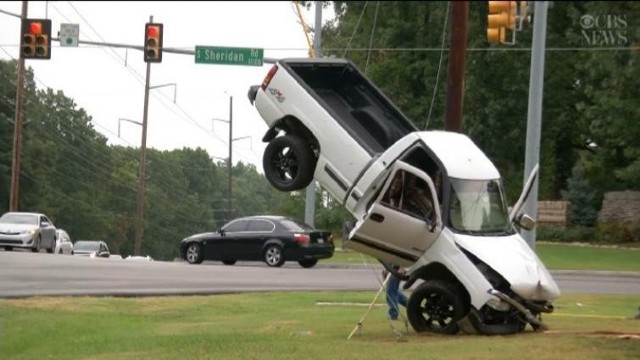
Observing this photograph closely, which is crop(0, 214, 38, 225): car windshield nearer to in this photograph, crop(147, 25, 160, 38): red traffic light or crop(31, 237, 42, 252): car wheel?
crop(31, 237, 42, 252): car wheel

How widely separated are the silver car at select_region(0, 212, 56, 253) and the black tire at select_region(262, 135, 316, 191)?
69.9ft

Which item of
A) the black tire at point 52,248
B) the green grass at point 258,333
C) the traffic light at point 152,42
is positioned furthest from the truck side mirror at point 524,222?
the black tire at point 52,248

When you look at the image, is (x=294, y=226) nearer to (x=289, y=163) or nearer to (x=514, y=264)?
(x=289, y=163)

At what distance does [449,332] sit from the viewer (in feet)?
53.8

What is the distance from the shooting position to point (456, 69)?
20547 mm

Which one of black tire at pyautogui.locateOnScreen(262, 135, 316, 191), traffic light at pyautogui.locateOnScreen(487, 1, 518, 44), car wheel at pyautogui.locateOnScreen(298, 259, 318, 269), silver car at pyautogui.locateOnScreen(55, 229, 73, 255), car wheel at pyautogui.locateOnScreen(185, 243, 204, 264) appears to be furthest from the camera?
silver car at pyautogui.locateOnScreen(55, 229, 73, 255)

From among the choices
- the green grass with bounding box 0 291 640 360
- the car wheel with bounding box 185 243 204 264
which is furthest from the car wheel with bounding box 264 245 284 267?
the green grass with bounding box 0 291 640 360

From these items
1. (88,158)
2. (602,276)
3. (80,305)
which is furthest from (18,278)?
(88,158)

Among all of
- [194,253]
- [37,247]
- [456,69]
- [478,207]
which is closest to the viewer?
[478,207]

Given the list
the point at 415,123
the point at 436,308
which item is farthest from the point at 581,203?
the point at 436,308

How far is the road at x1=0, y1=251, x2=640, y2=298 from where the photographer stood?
23562 mm

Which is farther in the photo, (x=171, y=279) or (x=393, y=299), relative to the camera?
(x=171, y=279)

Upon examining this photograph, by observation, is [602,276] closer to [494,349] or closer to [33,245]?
[33,245]

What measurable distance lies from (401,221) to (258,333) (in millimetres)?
2541
